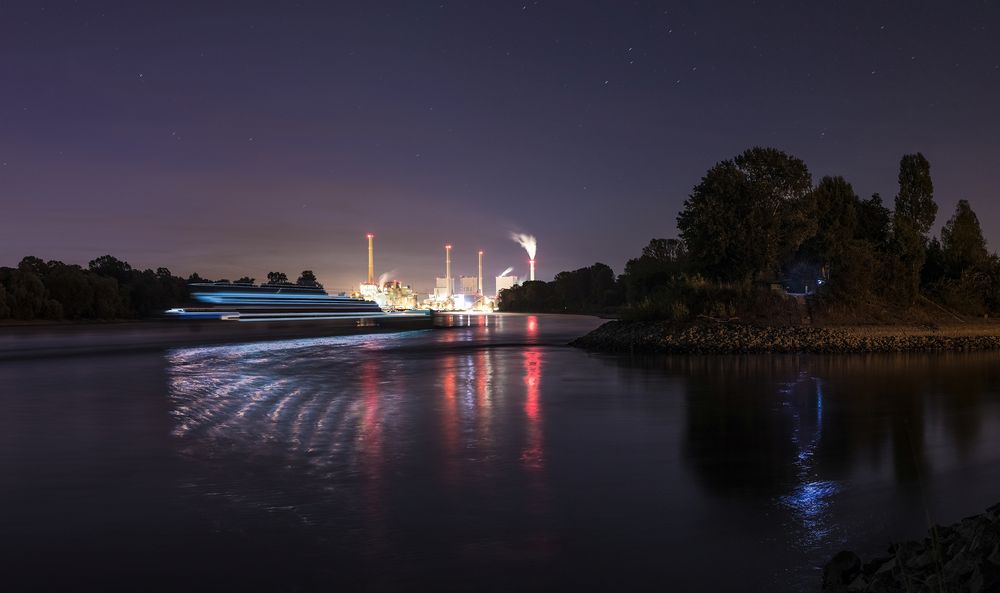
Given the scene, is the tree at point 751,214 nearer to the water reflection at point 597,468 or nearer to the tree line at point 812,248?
the tree line at point 812,248

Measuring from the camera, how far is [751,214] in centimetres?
4144

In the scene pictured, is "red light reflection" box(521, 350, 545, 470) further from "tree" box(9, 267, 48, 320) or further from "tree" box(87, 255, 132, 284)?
"tree" box(87, 255, 132, 284)

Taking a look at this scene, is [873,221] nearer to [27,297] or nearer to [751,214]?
[751,214]

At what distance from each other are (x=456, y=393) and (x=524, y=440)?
815 cm

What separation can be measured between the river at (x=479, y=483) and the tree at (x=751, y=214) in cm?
1998

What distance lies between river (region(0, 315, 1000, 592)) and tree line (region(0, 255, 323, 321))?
276ft

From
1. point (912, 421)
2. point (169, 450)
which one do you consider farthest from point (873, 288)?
point (169, 450)

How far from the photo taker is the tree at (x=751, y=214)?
41.7 metres

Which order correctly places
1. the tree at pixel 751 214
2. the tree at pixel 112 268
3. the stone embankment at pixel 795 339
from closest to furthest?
the stone embankment at pixel 795 339 → the tree at pixel 751 214 → the tree at pixel 112 268

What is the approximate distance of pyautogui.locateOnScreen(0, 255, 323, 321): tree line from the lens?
9162 centimetres

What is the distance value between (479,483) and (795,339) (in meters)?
31.5

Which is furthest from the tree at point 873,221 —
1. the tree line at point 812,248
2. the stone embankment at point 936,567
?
the stone embankment at point 936,567

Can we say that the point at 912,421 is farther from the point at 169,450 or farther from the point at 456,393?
the point at 169,450

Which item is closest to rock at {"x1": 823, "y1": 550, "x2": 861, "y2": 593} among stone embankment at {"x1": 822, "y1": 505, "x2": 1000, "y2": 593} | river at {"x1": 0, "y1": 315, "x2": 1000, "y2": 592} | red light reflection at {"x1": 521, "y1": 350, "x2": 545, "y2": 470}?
stone embankment at {"x1": 822, "y1": 505, "x2": 1000, "y2": 593}
